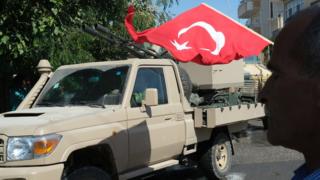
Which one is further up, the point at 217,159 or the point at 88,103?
the point at 88,103

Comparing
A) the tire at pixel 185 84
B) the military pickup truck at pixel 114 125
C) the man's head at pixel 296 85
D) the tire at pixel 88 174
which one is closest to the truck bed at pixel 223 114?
the military pickup truck at pixel 114 125

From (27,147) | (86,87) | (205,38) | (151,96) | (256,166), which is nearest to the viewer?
(27,147)

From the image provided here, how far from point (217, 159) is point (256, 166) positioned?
1.86 m

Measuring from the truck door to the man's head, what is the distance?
5.23 metres

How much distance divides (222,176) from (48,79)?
120 inches

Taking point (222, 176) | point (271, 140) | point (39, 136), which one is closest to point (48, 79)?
point (39, 136)

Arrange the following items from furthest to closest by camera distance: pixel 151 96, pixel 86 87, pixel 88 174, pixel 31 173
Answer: pixel 86 87 < pixel 151 96 < pixel 88 174 < pixel 31 173

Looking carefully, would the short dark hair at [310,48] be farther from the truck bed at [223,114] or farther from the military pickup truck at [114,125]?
the truck bed at [223,114]

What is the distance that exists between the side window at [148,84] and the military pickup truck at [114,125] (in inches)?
0.5

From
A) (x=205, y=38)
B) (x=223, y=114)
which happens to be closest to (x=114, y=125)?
(x=223, y=114)

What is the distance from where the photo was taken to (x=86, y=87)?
7.06 meters

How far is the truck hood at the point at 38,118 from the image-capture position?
559cm

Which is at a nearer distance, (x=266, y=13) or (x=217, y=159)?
(x=217, y=159)

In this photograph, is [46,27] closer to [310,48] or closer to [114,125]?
[114,125]
